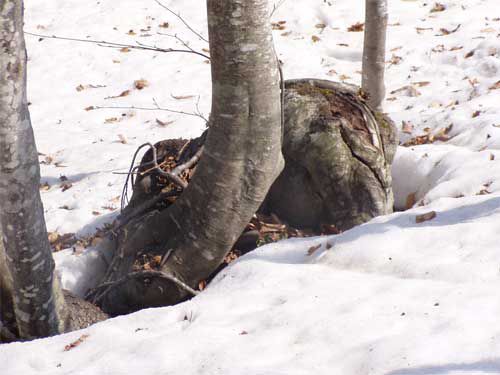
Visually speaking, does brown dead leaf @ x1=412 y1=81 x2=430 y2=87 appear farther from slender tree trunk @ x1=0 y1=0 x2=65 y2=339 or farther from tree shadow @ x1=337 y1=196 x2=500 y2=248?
slender tree trunk @ x1=0 y1=0 x2=65 y2=339

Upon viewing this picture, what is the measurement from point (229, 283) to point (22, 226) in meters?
1.32

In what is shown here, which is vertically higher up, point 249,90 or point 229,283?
point 249,90

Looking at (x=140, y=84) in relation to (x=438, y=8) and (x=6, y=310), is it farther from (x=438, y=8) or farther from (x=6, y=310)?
(x=6, y=310)

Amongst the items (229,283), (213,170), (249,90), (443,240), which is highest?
(249,90)

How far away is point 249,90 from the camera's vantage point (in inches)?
162

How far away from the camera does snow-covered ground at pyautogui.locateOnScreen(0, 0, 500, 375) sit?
10.1 feet

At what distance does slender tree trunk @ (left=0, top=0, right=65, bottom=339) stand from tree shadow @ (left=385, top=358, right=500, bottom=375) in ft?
7.24

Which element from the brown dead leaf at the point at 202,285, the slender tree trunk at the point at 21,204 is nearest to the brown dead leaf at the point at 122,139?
the brown dead leaf at the point at 202,285

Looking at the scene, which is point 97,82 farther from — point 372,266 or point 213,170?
point 372,266

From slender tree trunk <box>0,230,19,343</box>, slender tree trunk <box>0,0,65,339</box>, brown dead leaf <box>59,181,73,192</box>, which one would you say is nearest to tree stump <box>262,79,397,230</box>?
slender tree trunk <box>0,0,65,339</box>

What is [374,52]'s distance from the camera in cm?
674

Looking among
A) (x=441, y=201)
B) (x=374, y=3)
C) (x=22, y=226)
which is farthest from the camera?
(x=374, y=3)

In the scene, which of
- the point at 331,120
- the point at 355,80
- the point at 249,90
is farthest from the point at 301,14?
the point at 249,90

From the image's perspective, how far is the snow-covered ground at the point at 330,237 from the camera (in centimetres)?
308
